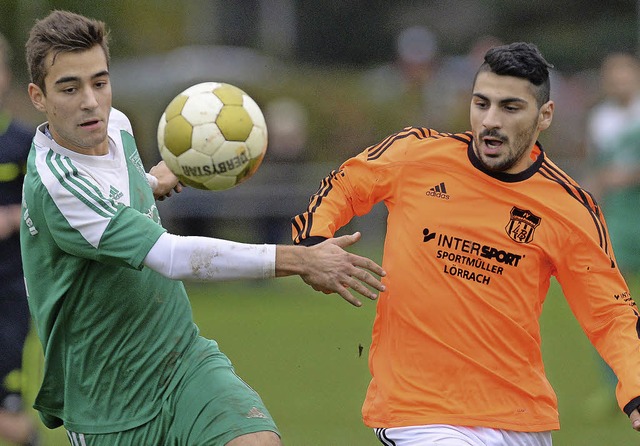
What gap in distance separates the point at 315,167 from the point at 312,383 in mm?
7586

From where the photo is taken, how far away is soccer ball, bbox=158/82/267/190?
513 cm

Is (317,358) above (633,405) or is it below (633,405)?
below

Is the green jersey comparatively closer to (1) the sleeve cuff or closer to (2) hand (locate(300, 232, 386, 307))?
(2) hand (locate(300, 232, 386, 307))

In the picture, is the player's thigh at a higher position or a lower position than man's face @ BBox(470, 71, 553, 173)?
lower

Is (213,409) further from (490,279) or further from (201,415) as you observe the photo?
(490,279)

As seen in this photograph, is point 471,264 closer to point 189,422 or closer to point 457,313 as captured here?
point 457,313

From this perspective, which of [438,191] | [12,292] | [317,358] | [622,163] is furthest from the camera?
[317,358]

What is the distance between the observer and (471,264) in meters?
5.19

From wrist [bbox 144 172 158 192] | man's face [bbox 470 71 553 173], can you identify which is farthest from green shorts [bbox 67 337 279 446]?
man's face [bbox 470 71 553 173]

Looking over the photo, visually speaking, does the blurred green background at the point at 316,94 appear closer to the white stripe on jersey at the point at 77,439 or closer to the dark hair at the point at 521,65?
the white stripe on jersey at the point at 77,439

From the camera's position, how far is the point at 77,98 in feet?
16.1

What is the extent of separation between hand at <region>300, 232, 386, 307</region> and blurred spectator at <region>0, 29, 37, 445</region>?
277 cm

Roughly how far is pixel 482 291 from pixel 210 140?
1.36 m

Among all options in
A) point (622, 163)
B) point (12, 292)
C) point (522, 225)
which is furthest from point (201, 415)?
point (622, 163)
